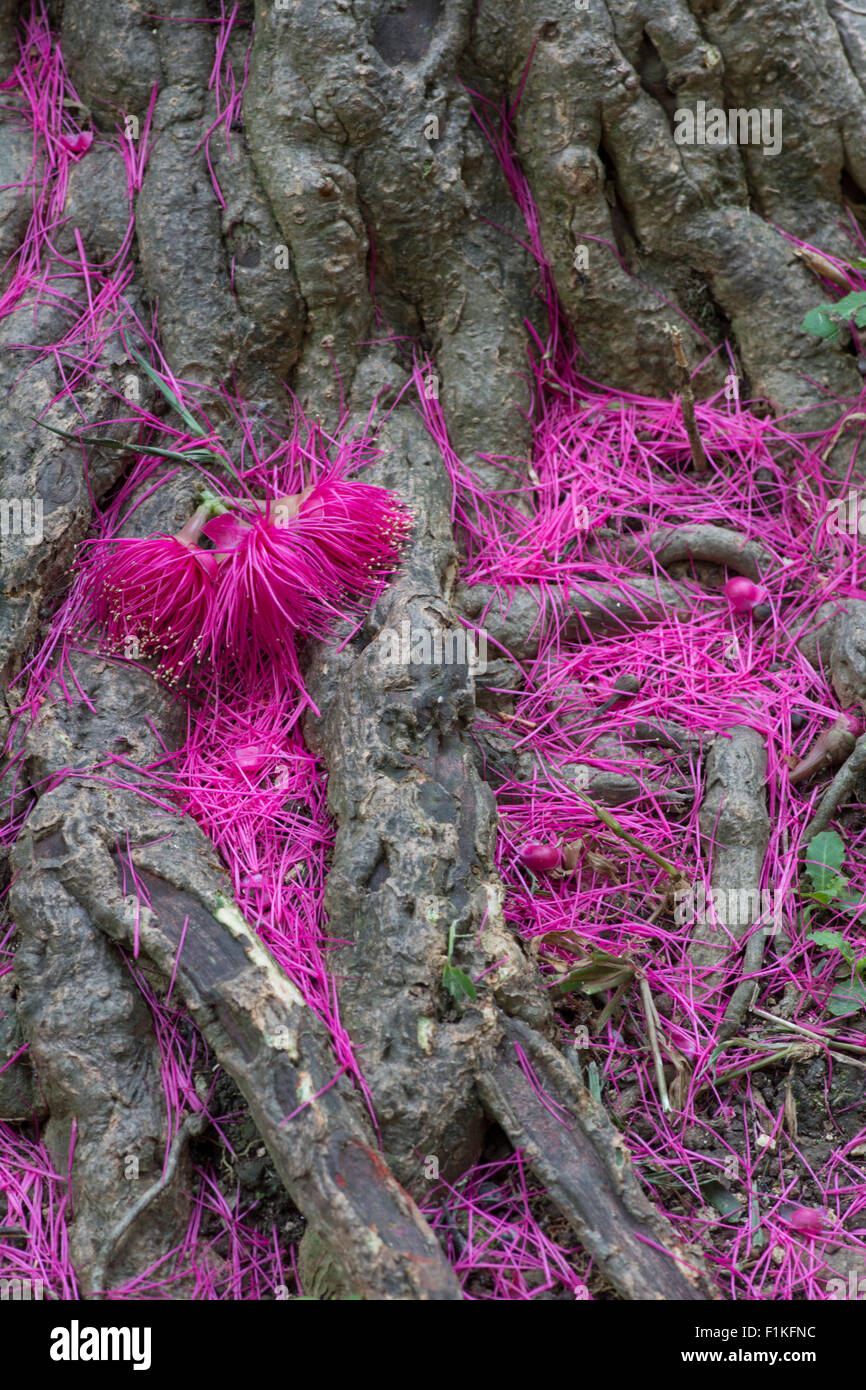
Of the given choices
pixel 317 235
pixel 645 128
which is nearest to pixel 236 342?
pixel 317 235

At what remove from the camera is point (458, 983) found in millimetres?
2359

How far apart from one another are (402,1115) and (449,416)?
217 cm

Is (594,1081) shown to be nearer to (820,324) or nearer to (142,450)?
(142,450)

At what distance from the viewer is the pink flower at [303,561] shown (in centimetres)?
285

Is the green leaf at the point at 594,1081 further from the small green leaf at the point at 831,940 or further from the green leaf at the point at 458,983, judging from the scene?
the small green leaf at the point at 831,940

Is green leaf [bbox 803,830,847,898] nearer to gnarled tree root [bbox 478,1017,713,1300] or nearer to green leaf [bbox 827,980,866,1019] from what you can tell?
green leaf [bbox 827,980,866,1019]

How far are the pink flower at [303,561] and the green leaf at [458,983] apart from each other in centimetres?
104

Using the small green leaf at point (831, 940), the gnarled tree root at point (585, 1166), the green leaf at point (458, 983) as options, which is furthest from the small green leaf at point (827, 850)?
the green leaf at point (458, 983)

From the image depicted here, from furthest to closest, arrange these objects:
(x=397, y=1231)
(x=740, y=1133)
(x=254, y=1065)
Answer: (x=740, y=1133), (x=254, y=1065), (x=397, y=1231)

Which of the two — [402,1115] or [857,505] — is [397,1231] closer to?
[402,1115]

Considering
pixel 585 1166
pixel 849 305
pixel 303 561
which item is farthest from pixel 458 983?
pixel 849 305

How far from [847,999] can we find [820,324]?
6.77 ft

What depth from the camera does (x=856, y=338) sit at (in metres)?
3.50

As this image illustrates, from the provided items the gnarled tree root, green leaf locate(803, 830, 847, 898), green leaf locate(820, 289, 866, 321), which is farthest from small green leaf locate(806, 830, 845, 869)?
green leaf locate(820, 289, 866, 321)
